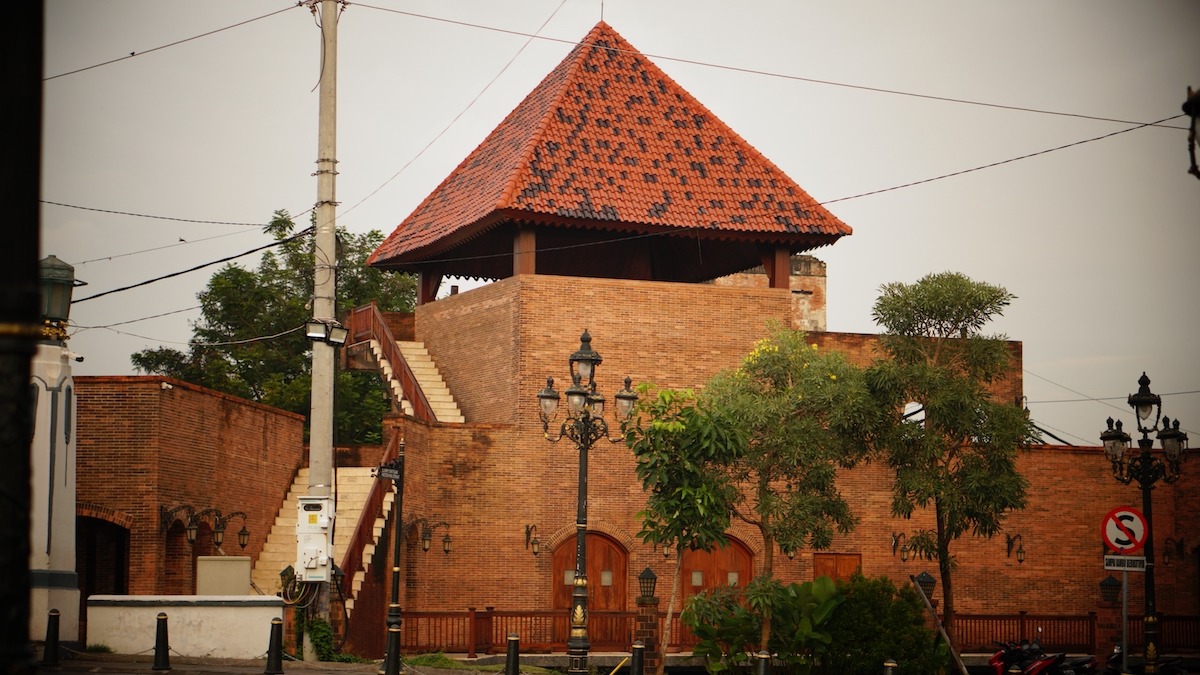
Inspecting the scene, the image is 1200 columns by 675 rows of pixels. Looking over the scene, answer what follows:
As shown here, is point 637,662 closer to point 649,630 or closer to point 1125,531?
point 649,630

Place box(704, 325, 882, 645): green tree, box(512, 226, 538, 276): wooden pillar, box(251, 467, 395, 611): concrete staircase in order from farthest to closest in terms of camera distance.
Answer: box(512, 226, 538, 276): wooden pillar
box(251, 467, 395, 611): concrete staircase
box(704, 325, 882, 645): green tree

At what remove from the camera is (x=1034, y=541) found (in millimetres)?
34719

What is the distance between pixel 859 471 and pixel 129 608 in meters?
18.0

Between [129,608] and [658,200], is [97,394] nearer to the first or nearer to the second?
[129,608]

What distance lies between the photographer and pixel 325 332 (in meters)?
20.7

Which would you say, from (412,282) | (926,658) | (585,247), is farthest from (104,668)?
(412,282)

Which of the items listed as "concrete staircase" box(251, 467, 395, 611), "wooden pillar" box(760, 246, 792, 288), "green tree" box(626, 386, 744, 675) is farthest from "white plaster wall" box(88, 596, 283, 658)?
"wooden pillar" box(760, 246, 792, 288)

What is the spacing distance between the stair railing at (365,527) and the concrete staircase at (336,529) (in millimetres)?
83

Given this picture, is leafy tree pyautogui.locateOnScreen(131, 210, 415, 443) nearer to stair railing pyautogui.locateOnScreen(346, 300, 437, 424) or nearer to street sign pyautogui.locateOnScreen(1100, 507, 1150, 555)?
stair railing pyautogui.locateOnScreen(346, 300, 437, 424)

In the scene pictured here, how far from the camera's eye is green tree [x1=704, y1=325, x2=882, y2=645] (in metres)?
25.9

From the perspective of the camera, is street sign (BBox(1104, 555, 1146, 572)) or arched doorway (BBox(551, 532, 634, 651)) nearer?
street sign (BBox(1104, 555, 1146, 572))

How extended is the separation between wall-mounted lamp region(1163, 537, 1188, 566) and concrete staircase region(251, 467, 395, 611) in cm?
1987

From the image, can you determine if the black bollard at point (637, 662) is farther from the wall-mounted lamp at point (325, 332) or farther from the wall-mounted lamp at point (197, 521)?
the wall-mounted lamp at point (197, 521)

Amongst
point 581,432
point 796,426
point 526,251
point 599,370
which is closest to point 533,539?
point 599,370
